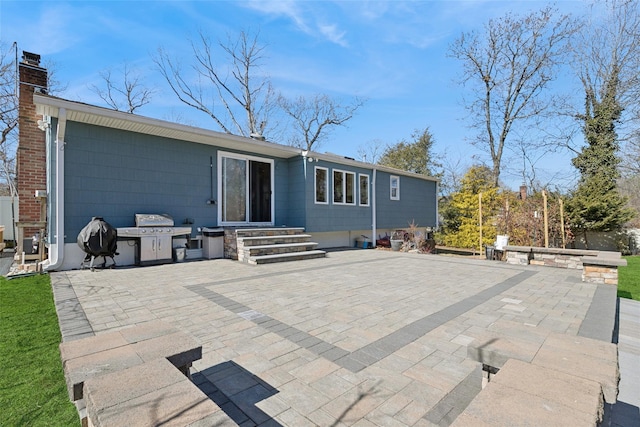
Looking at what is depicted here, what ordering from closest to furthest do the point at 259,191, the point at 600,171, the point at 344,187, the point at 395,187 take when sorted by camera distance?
the point at 259,191 → the point at 344,187 → the point at 600,171 → the point at 395,187

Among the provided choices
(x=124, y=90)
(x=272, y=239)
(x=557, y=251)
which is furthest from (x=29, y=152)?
(x=557, y=251)

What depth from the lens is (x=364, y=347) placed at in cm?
270

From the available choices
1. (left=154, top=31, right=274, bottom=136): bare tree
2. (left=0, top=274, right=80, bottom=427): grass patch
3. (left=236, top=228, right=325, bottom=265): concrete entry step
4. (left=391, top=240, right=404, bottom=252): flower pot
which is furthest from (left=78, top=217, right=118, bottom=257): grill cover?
(left=154, top=31, right=274, bottom=136): bare tree

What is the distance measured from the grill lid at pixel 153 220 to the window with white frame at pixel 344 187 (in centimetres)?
557

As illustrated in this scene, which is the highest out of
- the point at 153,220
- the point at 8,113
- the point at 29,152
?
the point at 8,113

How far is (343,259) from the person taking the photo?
27.5 ft

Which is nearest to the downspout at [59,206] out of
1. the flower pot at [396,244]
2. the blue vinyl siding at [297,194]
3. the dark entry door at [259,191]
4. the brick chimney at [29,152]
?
the brick chimney at [29,152]

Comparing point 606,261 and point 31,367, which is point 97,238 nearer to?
point 31,367

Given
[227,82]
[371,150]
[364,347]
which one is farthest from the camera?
[371,150]

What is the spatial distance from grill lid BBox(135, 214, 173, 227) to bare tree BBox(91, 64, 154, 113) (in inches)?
530

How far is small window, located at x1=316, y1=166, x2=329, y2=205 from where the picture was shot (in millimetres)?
10336

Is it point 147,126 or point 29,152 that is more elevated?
point 147,126

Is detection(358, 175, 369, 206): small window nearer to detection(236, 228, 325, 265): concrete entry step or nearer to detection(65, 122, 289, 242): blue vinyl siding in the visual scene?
detection(236, 228, 325, 265): concrete entry step

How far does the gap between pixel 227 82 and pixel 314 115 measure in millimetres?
6318
